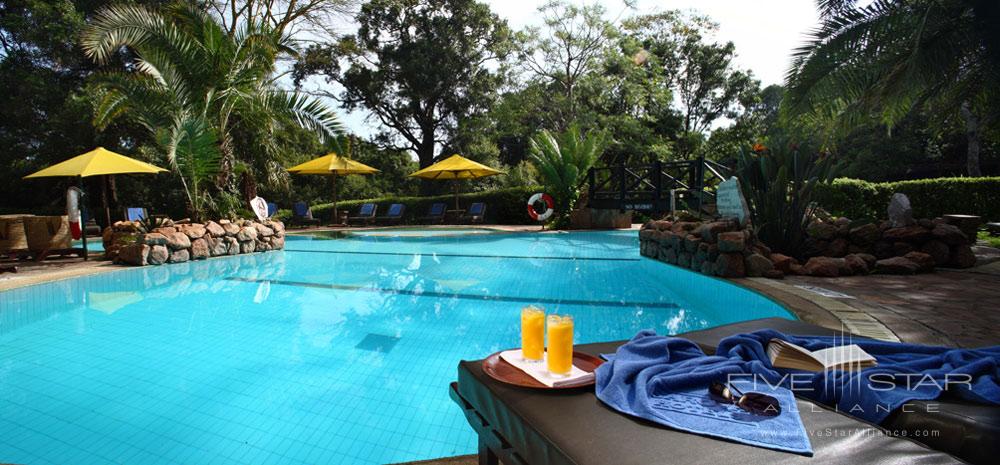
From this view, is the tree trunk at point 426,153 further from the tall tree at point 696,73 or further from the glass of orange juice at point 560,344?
the glass of orange juice at point 560,344

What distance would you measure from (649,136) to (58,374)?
2051 cm

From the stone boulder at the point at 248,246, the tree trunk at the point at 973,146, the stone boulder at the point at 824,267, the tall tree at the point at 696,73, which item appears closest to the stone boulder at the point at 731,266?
the stone boulder at the point at 824,267

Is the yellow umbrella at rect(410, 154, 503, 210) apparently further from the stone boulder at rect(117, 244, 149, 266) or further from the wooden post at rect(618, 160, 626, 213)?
the stone boulder at rect(117, 244, 149, 266)

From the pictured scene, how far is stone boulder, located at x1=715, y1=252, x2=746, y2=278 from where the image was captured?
5652mm

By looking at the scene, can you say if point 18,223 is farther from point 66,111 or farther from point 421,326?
point 66,111

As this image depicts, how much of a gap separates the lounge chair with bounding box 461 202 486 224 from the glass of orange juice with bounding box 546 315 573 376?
15460 millimetres

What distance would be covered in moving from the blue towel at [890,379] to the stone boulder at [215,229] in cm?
965

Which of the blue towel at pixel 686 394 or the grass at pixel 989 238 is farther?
the grass at pixel 989 238

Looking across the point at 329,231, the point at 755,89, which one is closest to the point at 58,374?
the point at 329,231

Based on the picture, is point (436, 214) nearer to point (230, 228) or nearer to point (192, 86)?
point (230, 228)

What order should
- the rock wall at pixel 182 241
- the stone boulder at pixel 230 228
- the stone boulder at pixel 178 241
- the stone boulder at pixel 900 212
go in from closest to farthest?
1. the stone boulder at pixel 900 212
2. the rock wall at pixel 182 241
3. the stone boulder at pixel 178 241
4. the stone boulder at pixel 230 228

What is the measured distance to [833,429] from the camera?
113 centimetres

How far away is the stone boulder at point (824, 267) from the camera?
5.44m

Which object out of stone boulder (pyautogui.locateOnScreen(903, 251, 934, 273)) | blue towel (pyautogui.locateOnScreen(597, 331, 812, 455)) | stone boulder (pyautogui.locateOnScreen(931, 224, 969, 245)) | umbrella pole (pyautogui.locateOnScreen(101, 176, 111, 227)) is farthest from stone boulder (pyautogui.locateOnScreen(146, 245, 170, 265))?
stone boulder (pyautogui.locateOnScreen(931, 224, 969, 245))
